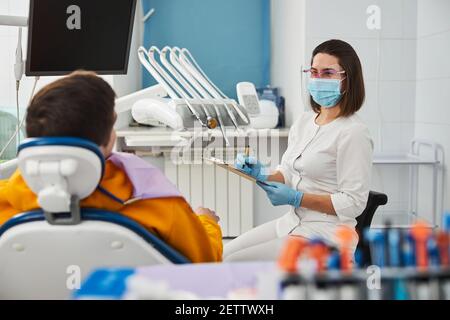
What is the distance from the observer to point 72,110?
39.0 inches

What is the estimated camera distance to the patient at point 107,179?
1.00 meters

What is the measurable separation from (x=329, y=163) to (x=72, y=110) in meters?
1.01

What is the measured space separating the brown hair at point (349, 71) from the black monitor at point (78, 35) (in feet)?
2.19

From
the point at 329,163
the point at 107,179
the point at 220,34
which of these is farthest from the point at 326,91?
the point at 220,34

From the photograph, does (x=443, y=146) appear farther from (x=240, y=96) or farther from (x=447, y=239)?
(x=447, y=239)

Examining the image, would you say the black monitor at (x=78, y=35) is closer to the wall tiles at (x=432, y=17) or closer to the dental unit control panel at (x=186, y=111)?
the dental unit control panel at (x=186, y=111)

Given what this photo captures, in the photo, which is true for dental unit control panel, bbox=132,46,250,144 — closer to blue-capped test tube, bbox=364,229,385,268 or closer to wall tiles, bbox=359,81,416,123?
blue-capped test tube, bbox=364,229,385,268

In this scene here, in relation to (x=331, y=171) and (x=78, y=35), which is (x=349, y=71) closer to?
(x=331, y=171)

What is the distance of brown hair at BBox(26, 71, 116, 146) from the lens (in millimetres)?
987

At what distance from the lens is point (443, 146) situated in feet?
8.86

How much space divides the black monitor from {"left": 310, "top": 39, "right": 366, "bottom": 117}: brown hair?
2.19ft

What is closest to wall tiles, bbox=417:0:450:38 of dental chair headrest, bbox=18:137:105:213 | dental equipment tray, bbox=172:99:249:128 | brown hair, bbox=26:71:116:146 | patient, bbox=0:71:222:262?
dental equipment tray, bbox=172:99:249:128

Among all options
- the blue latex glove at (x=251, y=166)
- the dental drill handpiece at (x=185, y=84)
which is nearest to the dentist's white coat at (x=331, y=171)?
the blue latex glove at (x=251, y=166)

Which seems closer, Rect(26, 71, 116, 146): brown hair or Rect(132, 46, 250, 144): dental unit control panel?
Rect(26, 71, 116, 146): brown hair
